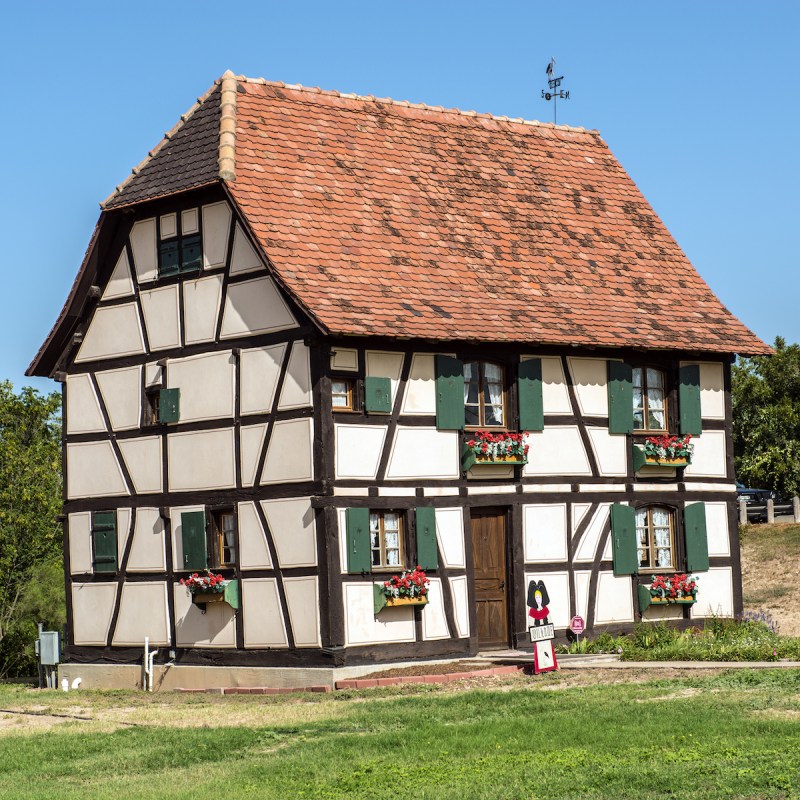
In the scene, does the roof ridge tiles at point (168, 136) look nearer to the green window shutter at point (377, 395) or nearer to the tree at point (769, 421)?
the green window shutter at point (377, 395)

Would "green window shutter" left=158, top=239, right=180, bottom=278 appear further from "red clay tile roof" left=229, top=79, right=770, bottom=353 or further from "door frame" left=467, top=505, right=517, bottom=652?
"door frame" left=467, top=505, right=517, bottom=652

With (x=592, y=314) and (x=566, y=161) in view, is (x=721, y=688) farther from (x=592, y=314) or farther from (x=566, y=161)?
(x=566, y=161)

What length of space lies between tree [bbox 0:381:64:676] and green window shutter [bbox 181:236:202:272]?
12.5 m

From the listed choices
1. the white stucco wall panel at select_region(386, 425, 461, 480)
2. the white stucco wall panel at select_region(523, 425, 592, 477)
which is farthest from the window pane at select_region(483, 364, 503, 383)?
the white stucco wall panel at select_region(386, 425, 461, 480)

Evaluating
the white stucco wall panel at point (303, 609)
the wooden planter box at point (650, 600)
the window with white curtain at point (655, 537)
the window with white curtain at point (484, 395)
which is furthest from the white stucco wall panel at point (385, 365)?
the wooden planter box at point (650, 600)

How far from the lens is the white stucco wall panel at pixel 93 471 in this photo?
27.8 meters

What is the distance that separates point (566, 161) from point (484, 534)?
877 cm

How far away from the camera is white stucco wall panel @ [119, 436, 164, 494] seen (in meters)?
27.0

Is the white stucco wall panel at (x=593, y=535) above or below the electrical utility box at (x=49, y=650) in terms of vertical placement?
above

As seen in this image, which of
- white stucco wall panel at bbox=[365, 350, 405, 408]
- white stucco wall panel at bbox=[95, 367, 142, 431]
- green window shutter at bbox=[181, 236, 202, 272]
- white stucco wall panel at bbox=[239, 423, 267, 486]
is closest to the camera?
white stucco wall panel at bbox=[365, 350, 405, 408]

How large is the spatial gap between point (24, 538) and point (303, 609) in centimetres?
1505

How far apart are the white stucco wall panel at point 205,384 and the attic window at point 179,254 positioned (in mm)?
1549

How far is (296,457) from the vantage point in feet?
81.3

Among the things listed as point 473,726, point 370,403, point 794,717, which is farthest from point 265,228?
point 794,717
